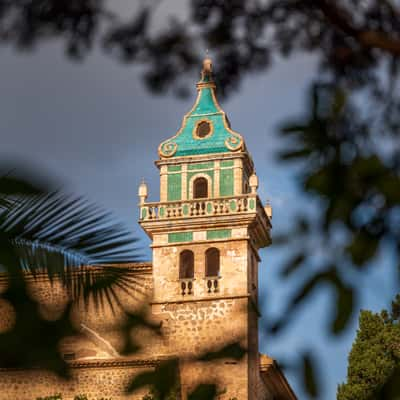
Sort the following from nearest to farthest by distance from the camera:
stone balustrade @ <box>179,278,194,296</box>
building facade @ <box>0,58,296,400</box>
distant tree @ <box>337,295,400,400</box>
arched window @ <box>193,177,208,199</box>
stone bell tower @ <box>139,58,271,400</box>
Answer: distant tree @ <box>337,295,400,400</box>, building facade @ <box>0,58,296,400</box>, stone bell tower @ <box>139,58,271,400</box>, stone balustrade @ <box>179,278,194,296</box>, arched window @ <box>193,177,208,199</box>

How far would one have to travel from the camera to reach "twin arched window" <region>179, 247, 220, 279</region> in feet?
87.5

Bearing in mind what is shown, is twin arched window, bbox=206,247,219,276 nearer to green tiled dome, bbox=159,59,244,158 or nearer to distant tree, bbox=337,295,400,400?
green tiled dome, bbox=159,59,244,158

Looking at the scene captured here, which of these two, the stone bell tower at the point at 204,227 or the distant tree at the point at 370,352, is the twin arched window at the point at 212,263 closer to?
the stone bell tower at the point at 204,227

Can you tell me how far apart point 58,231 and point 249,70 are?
143 cm

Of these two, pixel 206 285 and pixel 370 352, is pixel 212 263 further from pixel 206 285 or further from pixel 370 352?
pixel 370 352

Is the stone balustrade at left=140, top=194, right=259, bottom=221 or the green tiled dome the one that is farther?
the green tiled dome

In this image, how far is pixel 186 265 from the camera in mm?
27172

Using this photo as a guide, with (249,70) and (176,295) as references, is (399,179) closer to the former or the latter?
(249,70)

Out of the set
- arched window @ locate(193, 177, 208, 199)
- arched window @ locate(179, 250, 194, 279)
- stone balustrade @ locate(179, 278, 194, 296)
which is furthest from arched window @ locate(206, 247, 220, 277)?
arched window @ locate(193, 177, 208, 199)

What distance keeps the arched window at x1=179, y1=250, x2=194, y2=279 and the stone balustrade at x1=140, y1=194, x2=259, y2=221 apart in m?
0.96

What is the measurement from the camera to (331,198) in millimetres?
4250

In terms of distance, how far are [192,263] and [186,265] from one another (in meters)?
0.15

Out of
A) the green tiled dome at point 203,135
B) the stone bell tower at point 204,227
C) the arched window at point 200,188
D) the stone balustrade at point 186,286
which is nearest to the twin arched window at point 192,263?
the stone bell tower at point 204,227

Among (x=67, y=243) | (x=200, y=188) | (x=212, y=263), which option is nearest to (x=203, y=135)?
(x=200, y=188)
